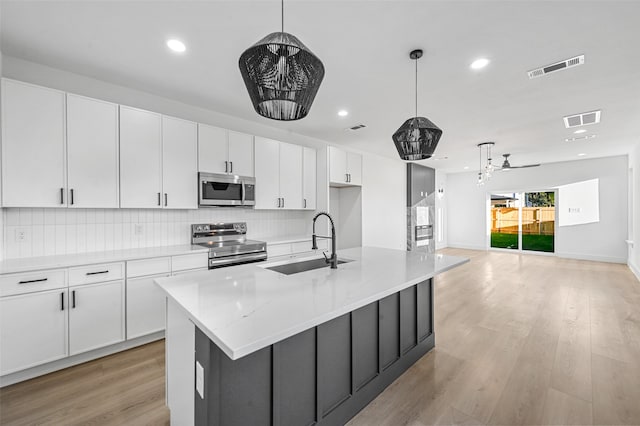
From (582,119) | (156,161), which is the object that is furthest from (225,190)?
(582,119)

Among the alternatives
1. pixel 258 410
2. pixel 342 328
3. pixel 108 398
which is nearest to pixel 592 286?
pixel 342 328

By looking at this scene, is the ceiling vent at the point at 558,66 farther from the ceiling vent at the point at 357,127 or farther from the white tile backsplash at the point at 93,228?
the white tile backsplash at the point at 93,228

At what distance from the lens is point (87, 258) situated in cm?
250

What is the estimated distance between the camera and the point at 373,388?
1982mm

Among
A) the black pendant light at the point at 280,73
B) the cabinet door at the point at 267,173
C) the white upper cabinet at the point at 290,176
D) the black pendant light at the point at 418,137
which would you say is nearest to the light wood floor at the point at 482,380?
the black pendant light at the point at 418,137

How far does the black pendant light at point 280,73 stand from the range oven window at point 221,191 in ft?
7.77

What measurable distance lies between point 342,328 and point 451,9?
224 cm

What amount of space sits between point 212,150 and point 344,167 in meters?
2.39

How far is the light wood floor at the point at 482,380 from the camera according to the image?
A: 1.83 metres

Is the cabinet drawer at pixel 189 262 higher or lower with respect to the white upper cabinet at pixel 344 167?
lower

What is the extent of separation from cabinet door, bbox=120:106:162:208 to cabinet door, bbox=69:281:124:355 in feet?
2.80

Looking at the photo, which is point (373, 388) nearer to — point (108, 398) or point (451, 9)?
point (108, 398)

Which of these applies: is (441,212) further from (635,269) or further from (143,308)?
(143,308)

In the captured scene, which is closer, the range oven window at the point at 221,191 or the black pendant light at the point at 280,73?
the black pendant light at the point at 280,73
